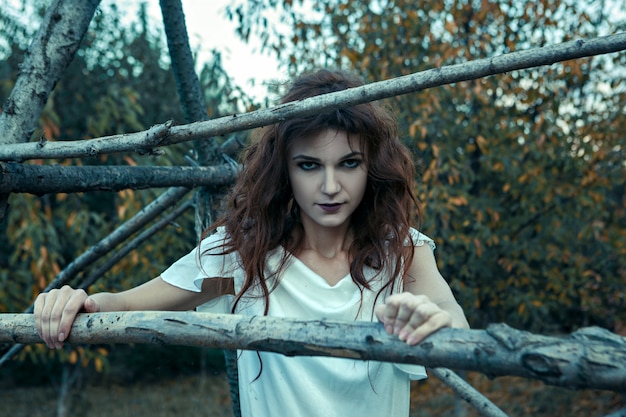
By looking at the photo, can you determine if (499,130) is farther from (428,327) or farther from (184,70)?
(428,327)

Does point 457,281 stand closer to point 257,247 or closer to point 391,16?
point 391,16

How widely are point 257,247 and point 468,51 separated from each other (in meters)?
2.64

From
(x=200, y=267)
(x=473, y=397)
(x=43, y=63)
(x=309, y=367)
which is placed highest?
(x=43, y=63)

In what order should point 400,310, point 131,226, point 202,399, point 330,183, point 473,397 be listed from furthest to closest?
point 202,399 < point 131,226 < point 473,397 < point 330,183 < point 400,310

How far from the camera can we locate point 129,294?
1773mm

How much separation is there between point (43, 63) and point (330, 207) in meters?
0.84

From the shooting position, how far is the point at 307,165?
1.86 meters

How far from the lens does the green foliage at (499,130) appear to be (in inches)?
167

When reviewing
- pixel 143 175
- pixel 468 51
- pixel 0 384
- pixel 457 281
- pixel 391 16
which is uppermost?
pixel 391 16

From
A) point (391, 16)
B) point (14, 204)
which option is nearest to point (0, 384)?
point (14, 204)

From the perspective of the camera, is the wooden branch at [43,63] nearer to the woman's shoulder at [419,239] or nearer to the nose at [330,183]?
the nose at [330,183]

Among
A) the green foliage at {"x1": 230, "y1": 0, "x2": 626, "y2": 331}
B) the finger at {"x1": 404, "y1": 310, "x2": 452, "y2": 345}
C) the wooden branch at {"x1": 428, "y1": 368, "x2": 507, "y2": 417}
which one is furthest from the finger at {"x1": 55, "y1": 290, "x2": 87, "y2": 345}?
the green foliage at {"x1": 230, "y1": 0, "x2": 626, "y2": 331}

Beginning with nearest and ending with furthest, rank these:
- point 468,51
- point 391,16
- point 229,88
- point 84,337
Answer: point 84,337 < point 229,88 < point 468,51 < point 391,16

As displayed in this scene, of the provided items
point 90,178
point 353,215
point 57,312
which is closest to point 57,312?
point 57,312
